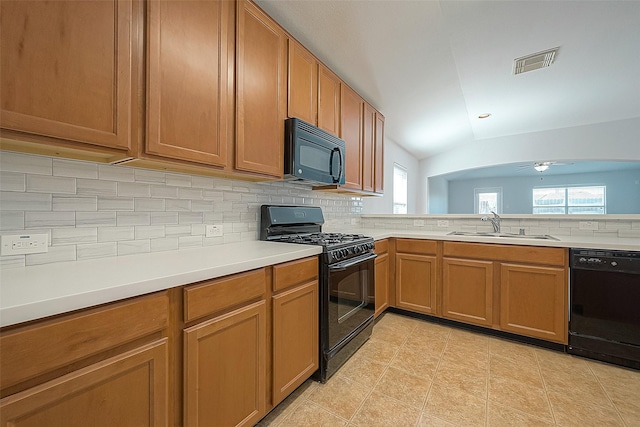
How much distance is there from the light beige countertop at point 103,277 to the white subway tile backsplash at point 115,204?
25 centimetres

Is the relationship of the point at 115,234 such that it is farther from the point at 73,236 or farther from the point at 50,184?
the point at 50,184

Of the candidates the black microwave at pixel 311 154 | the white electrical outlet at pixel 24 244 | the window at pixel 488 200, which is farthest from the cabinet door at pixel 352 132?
the window at pixel 488 200

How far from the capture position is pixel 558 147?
4492mm

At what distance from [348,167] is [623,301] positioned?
239 cm

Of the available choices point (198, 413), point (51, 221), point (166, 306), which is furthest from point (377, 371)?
point (51, 221)

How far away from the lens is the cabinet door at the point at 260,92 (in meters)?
1.62

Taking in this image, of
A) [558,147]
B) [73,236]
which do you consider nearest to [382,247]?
[73,236]

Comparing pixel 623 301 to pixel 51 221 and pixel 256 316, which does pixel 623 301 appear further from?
pixel 51 221

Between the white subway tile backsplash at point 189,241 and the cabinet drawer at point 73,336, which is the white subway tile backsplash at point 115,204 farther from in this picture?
the cabinet drawer at point 73,336

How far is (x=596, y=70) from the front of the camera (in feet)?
9.23

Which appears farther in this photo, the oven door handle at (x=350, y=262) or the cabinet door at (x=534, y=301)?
the cabinet door at (x=534, y=301)

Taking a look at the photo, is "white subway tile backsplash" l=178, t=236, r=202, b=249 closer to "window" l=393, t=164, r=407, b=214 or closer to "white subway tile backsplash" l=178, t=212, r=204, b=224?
"white subway tile backsplash" l=178, t=212, r=204, b=224

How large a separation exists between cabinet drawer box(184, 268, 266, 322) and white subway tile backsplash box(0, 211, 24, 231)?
757 mm

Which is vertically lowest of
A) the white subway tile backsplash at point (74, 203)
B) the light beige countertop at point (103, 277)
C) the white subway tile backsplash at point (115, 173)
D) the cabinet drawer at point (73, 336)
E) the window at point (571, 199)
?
the cabinet drawer at point (73, 336)
